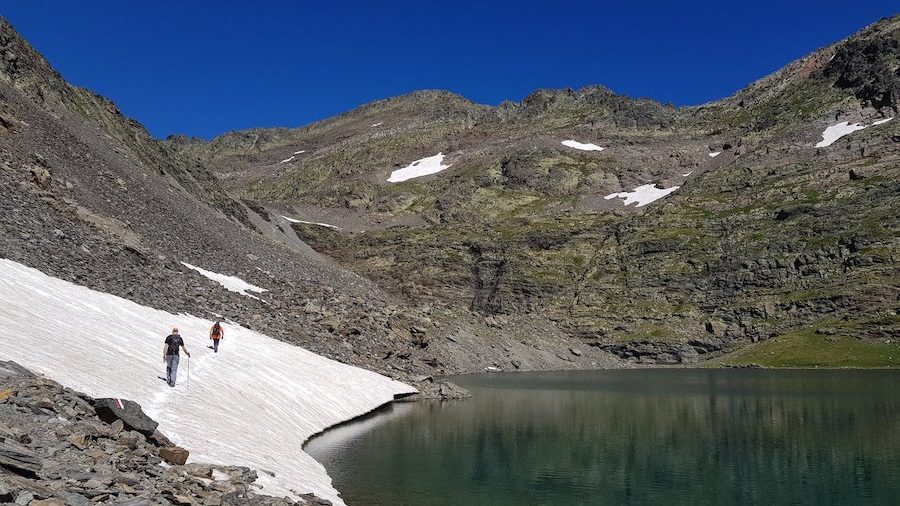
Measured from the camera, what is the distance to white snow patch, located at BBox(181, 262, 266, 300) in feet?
200

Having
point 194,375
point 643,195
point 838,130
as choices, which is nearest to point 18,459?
point 194,375

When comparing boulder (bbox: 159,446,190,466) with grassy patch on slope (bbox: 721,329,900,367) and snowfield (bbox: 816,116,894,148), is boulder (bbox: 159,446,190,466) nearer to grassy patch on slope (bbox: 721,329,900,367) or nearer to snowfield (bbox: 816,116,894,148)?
grassy patch on slope (bbox: 721,329,900,367)

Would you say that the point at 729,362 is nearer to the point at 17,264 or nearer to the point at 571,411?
the point at 571,411

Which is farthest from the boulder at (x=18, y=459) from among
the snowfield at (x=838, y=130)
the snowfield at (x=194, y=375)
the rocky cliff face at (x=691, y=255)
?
the snowfield at (x=838, y=130)

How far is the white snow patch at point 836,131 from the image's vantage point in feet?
585

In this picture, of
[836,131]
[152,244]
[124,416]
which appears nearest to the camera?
[124,416]

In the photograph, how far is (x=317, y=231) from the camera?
164125 mm

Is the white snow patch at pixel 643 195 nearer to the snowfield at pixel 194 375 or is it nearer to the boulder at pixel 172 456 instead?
the snowfield at pixel 194 375

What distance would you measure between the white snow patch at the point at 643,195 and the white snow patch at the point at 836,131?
38300 millimetres

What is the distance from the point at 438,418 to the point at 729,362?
81703mm

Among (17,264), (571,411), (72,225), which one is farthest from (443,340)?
(17,264)

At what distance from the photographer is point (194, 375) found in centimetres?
3066

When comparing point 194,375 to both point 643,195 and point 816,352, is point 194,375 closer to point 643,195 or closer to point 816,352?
point 816,352

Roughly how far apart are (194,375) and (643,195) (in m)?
172
